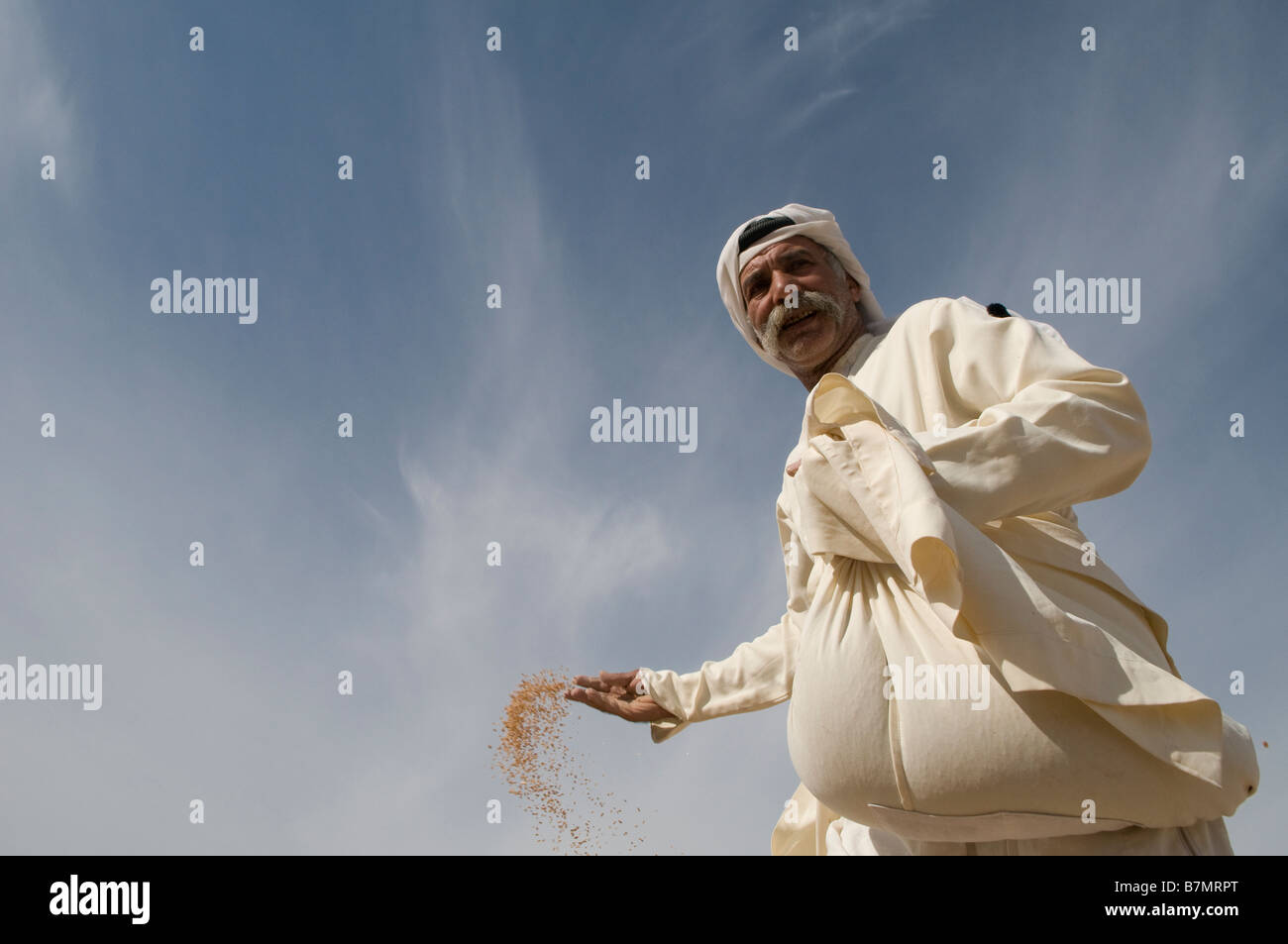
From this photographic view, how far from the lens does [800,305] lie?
10.2 ft

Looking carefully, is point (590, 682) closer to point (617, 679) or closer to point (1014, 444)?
point (617, 679)

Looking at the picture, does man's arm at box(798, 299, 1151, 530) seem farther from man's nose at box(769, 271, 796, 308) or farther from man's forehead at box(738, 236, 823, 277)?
man's forehead at box(738, 236, 823, 277)

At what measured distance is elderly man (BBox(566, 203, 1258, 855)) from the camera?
1941mm

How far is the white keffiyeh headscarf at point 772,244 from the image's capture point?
128 inches

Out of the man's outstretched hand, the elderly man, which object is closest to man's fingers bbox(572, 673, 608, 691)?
the man's outstretched hand

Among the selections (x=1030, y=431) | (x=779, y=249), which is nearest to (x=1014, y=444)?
(x=1030, y=431)

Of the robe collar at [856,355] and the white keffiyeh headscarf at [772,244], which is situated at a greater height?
the white keffiyeh headscarf at [772,244]

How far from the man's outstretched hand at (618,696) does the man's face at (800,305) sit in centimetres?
126

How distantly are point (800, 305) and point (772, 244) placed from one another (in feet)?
0.88

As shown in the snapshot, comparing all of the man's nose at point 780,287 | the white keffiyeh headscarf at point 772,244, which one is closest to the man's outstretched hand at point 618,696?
the white keffiyeh headscarf at point 772,244

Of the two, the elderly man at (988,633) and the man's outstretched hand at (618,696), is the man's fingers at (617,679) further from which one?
the elderly man at (988,633)

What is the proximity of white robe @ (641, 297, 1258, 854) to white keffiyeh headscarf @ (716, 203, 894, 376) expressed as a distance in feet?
2.60

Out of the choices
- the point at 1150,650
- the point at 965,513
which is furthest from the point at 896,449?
the point at 1150,650
